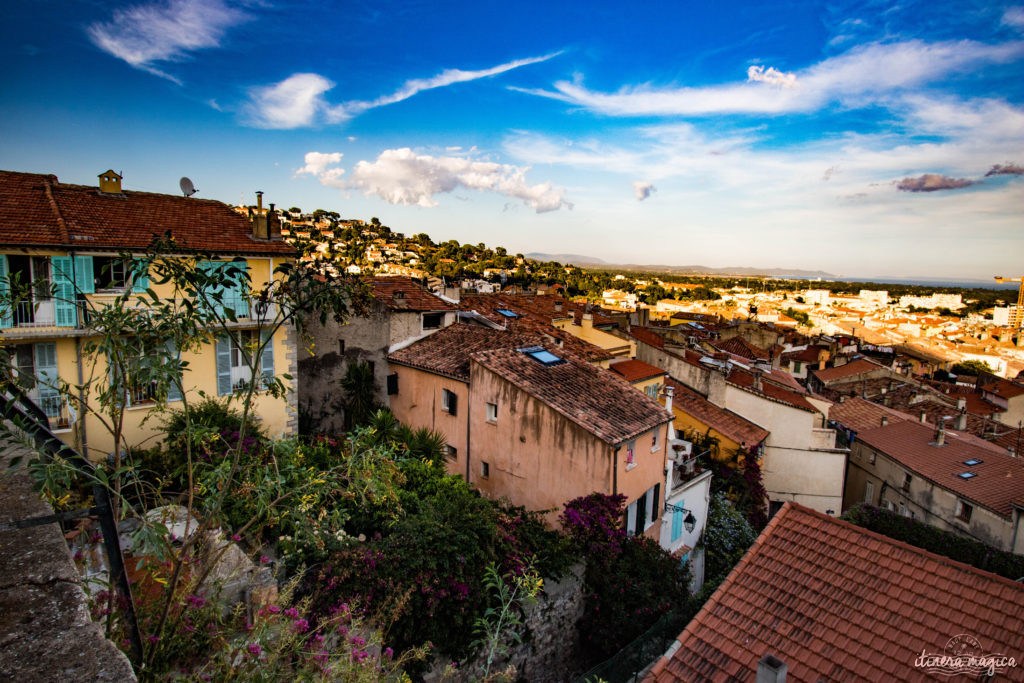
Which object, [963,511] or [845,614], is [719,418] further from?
[845,614]

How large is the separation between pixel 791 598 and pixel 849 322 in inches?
4110

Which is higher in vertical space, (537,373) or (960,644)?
(537,373)

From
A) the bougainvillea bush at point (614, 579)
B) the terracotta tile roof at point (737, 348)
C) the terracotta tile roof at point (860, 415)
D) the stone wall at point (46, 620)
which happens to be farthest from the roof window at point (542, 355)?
the terracotta tile roof at point (737, 348)

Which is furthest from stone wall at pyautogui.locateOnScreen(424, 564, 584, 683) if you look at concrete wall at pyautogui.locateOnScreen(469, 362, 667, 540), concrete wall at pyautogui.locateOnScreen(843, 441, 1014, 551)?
concrete wall at pyautogui.locateOnScreen(843, 441, 1014, 551)

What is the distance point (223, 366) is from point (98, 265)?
14.0 feet

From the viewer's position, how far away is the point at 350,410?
20297 mm

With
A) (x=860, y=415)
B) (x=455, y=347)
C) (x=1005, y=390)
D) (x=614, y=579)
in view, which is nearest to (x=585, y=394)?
(x=614, y=579)

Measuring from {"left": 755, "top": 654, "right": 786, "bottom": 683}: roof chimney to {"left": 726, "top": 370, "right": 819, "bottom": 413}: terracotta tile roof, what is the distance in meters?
19.3

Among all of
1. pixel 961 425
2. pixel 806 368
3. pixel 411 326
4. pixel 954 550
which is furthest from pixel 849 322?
pixel 411 326

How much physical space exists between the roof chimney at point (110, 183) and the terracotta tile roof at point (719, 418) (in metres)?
22.9

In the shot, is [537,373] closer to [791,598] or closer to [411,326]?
[411,326]

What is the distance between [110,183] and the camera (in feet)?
56.2

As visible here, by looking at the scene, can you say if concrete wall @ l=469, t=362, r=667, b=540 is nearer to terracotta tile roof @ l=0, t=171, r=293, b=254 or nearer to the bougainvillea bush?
the bougainvillea bush

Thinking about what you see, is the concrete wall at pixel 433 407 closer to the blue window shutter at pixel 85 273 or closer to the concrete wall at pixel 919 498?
the blue window shutter at pixel 85 273
